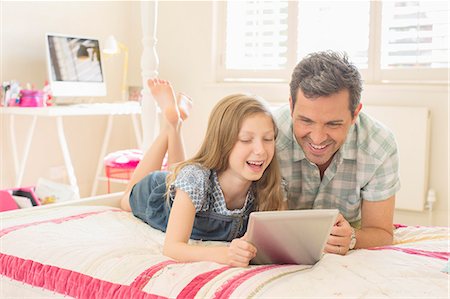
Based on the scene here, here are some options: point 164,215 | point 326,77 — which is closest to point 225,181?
point 164,215

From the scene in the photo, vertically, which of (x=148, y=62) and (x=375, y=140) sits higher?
(x=148, y=62)

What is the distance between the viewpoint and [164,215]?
1.78 metres

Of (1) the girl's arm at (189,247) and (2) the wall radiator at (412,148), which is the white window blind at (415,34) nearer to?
(2) the wall radiator at (412,148)

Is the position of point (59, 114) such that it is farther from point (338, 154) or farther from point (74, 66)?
point (338, 154)

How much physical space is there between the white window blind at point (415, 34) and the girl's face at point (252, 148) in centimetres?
202

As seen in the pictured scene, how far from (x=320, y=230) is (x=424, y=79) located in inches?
88.0

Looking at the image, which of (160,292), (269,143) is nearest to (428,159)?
(269,143)

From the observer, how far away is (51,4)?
361 cm

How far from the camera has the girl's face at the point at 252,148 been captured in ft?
4.99

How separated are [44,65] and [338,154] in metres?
2.40

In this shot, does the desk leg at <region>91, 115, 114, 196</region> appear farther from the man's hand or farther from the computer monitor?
the man's hand

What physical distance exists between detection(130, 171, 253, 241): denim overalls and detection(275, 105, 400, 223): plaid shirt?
179 mm

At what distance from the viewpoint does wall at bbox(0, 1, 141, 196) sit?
3.37 m

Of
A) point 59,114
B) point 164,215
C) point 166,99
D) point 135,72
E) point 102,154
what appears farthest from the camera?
point 135,72
